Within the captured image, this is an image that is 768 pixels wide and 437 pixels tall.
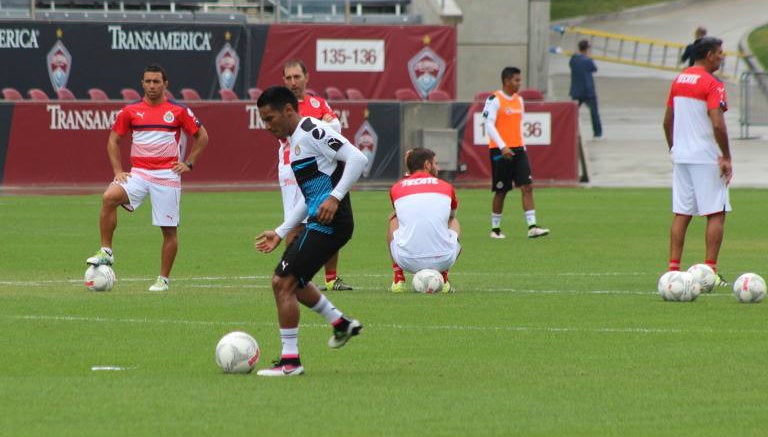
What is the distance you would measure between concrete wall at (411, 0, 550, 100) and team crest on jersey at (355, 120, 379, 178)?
34.0 ft

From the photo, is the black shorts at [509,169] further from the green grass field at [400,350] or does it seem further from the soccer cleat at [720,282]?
the soccer cleat at [720,282]

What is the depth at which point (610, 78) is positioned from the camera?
5266 cm

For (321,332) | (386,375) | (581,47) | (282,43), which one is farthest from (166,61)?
(386,375)

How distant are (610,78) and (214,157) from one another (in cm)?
2386

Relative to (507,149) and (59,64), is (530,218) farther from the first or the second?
(59,64)

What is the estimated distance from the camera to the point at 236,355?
10195mm

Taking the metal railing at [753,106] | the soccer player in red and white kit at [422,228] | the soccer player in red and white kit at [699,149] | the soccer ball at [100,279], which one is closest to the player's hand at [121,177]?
the soccer ball at [100,279]

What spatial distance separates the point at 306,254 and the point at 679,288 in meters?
4.86

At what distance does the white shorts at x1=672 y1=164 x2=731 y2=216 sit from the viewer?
1502cm

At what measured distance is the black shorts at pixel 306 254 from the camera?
10297 mm

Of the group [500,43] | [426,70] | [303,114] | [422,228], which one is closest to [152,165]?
[303,114]

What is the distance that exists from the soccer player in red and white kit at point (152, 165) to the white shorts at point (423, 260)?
218 centimetres

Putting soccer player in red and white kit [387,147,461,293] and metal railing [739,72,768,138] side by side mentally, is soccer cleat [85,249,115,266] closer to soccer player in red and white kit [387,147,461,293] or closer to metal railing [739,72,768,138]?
soccer player in red and white kit [387,147,461,293]

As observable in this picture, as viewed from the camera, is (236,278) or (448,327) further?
(236,278)
